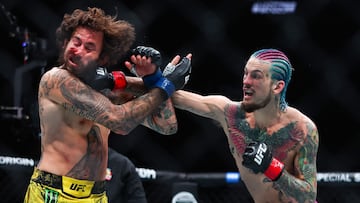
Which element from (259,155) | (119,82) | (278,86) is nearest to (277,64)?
(278,86)

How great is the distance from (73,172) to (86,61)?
1.12 ft

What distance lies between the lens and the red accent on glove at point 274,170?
2.17 meters

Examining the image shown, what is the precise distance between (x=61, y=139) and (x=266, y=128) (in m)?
0.66

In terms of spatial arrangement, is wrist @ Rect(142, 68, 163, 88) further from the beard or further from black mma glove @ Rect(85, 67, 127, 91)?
the beard

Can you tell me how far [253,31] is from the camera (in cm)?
372

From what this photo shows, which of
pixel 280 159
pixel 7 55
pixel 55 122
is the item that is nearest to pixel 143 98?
pixel 55 122

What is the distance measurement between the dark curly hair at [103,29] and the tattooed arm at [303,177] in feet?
2.16

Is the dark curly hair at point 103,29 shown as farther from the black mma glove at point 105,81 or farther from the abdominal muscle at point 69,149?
the abdominal muscle at point 69,149

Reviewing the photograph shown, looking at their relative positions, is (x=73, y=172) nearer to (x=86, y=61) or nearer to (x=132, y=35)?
Answer: (x=86, y=61)

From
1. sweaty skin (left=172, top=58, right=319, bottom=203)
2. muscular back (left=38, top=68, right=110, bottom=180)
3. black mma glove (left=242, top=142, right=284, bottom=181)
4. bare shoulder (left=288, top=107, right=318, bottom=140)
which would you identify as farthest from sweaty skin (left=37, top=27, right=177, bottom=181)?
bare shoulder (left=288, top=107, right=318, bottom=140)

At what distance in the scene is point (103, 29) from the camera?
7.59ft

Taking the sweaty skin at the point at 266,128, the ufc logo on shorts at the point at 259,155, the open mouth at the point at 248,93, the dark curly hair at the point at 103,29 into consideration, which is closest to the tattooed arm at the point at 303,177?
the sweaty skin at the point at 266,128

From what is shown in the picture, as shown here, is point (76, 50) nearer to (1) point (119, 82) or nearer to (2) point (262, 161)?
(1) point (119, 82)

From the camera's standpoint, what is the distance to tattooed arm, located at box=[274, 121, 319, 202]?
224 centimetres
